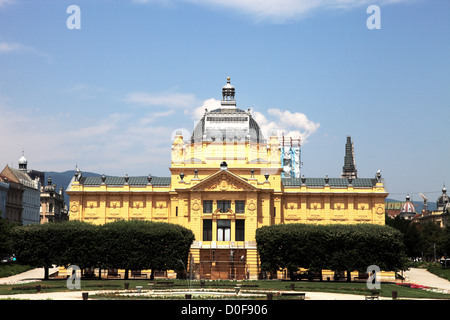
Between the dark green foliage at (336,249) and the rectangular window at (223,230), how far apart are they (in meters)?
13.2

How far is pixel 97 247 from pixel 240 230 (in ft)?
81.1

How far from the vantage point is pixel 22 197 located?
6983 inches

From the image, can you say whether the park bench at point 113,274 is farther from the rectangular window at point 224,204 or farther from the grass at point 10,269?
the rectangular window at point 224,204

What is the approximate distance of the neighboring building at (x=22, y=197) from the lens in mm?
169500

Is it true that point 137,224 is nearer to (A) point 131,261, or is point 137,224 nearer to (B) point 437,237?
(A) point 131,261

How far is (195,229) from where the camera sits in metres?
113

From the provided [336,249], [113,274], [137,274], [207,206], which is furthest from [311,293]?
[113,274]

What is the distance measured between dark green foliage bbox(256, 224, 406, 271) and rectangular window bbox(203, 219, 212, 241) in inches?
581

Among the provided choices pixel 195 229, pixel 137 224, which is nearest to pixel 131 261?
pixel 137 224

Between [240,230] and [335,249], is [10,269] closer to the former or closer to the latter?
[240,230]

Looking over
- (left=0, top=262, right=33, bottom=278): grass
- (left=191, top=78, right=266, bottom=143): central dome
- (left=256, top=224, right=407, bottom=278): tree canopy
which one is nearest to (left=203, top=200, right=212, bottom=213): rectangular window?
(left=191, top=78, right=266, bottom=143): central dome

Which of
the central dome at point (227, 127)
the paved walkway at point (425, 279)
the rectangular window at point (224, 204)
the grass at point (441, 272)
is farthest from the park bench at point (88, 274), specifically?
the grass at point (441, 272)

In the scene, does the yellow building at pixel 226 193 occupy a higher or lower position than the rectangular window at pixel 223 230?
higher
